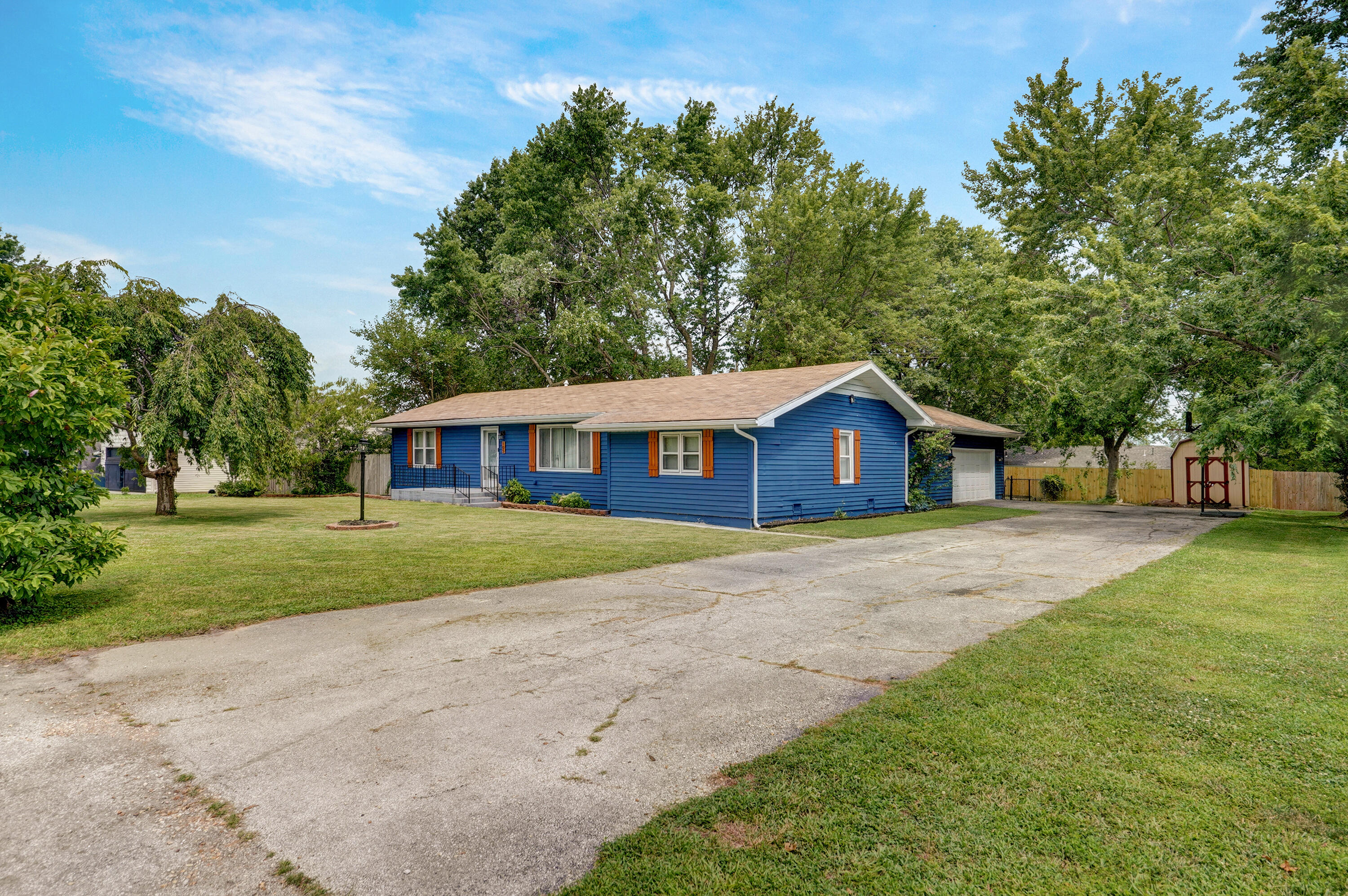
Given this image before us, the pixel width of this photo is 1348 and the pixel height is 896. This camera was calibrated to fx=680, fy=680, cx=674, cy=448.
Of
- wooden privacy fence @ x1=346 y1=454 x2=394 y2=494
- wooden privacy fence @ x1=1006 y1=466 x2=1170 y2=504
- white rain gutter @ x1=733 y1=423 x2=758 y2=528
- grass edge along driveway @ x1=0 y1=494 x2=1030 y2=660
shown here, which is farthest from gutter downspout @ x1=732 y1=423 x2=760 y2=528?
wooden privacy fence @ x1=1006 y1=466 x2=1170 y2=504

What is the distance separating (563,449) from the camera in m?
21.0

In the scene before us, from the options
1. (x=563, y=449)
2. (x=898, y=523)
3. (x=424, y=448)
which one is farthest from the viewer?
(x=424, y=448)

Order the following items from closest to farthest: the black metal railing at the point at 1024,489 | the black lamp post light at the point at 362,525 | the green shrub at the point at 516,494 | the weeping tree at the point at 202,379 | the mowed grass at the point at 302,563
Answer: the mowed grass at the point at 302,563, the weeping tree at the point at 202,379, the black lamp post light at the point at 362,525, the green shrub at the point at 516,494, the black metal railing at the point at 1024,489

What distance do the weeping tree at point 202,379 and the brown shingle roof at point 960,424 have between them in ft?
60.3

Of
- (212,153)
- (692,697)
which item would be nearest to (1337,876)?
(692,697)

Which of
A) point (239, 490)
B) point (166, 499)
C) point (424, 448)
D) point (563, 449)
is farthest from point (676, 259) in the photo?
point (166, 499)

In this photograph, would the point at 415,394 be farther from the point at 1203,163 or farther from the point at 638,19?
the point at 1203,163

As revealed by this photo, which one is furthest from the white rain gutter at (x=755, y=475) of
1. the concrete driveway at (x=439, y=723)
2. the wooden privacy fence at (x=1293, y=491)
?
the wooden privacy fence at (x=1293, y=491)

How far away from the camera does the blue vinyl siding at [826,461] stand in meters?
16.5

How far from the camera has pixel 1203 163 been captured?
1046 inches

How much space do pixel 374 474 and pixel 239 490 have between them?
4.81m

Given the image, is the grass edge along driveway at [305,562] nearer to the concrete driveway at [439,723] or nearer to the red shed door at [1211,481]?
the concrete driveway at [439,723]

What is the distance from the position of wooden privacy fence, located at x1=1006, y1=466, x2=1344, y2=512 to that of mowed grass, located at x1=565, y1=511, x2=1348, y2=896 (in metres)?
25.8

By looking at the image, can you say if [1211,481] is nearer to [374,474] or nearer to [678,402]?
[678,402]
